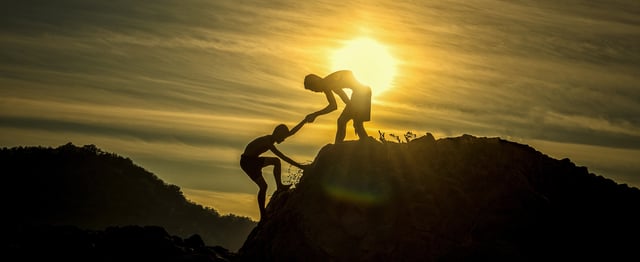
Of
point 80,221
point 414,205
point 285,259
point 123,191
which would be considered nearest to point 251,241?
point 285,259

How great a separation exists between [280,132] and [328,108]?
1.49 metres

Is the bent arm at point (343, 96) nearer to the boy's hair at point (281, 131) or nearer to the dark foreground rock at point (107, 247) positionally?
the boy's hair at point (281, 131)

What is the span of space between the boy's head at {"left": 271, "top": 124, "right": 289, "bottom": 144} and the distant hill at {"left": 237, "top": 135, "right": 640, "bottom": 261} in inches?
53.3

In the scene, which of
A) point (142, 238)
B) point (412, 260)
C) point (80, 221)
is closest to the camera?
point (412, 260)

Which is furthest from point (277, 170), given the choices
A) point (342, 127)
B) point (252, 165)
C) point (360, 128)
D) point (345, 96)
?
point (345, 96)

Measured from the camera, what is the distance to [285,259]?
26922 millimetres

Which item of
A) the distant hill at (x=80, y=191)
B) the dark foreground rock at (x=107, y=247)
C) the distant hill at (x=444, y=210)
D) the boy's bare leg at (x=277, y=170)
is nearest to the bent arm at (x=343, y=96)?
the distant hill at (x=444, y=210)

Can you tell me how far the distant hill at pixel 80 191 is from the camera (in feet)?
327

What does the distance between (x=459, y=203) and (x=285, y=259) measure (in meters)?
4.57

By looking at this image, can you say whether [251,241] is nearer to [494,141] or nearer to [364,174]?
[364,174]

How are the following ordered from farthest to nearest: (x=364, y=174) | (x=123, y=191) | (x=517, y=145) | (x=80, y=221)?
(x=123, y=191) → (x=80, y=221) → (x=517, y=145) → (x=364, y=174)

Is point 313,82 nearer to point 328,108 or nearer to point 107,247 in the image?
point 328,108

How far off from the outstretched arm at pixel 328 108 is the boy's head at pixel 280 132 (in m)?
0.95

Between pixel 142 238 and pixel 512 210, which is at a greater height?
pixel 512 210
